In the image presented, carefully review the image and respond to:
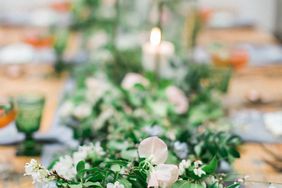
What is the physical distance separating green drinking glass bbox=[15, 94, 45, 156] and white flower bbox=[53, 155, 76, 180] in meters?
0.39

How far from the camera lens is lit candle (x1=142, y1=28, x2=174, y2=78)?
202 centimetres

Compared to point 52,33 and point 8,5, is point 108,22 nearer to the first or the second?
point 52,33

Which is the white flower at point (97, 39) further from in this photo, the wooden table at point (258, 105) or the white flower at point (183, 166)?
the white flower at point (183, 166)

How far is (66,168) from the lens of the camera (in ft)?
3.64

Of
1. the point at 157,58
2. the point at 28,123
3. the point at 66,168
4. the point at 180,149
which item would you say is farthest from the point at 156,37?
the point at 66,168

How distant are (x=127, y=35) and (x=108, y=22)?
147 mm

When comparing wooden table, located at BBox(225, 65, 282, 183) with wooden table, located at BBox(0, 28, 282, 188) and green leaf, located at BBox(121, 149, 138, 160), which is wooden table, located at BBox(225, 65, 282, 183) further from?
green leaf, located at BBox(121, 149, 138, 160)

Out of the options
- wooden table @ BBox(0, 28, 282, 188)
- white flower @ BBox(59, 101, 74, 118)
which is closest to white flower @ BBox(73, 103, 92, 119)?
white flower @ BBox(59, 101, 74, 118)

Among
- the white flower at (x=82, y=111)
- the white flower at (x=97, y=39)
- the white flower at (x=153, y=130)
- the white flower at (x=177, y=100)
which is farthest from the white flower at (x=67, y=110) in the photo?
the white flower at (x=97, y=39)

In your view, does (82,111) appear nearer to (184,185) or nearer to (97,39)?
(184,185)

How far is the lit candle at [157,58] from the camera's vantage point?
2018mm

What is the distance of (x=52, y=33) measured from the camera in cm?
271

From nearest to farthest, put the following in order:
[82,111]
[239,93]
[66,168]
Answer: [66,168] < [82,111] < [239,93]

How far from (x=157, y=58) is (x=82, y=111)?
0.45 meters
